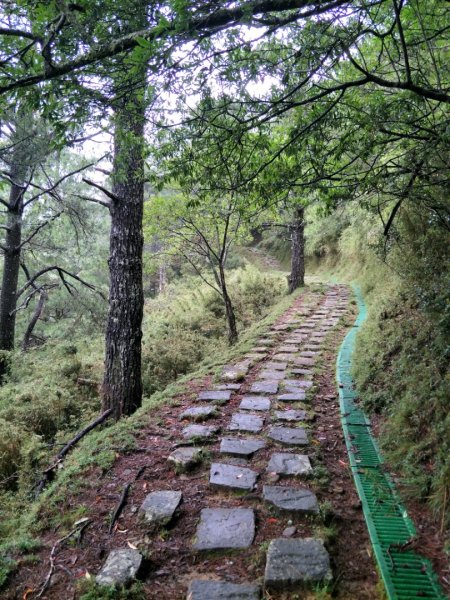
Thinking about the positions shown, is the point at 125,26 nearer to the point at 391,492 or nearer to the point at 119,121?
the point at 119,121

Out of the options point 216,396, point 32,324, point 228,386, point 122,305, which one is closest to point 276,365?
point 228,386

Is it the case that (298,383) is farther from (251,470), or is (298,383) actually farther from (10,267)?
(10,267)

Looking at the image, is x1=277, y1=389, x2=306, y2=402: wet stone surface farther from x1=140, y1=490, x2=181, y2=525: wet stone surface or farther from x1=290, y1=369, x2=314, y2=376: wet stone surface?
x1=140, y1=490, x2=181, y2=525: wet stone surface

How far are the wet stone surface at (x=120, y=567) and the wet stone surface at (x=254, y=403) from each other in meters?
2.07

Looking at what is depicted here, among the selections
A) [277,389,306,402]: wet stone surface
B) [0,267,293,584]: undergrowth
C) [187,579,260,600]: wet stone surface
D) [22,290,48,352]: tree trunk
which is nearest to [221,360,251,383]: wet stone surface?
[0,267,293,584]: undergrowth

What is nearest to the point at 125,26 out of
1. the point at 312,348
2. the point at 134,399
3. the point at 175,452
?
the point at 175,452

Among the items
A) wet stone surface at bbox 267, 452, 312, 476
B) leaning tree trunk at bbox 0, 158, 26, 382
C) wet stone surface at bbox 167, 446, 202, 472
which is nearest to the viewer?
wet stone surface at bbox 267, 452, 312, 476

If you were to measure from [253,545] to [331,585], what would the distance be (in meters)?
0.45

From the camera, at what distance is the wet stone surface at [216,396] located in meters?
4.25

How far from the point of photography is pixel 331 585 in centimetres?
181

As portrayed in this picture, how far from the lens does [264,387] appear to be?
459 cm

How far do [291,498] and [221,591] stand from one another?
31.4 inches

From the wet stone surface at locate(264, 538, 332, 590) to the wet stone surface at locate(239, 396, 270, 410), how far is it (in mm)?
1893

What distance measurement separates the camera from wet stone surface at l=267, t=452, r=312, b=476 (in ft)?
9.07
